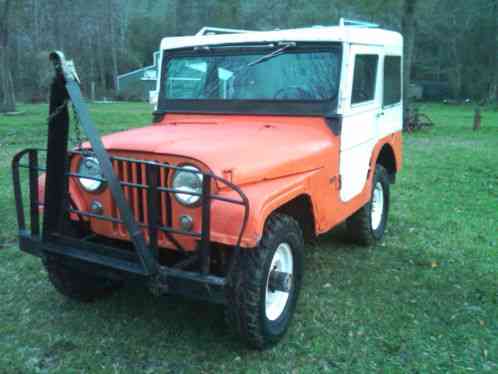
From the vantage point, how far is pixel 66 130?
10.1 ft

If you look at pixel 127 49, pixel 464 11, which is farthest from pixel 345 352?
pixel 127 49

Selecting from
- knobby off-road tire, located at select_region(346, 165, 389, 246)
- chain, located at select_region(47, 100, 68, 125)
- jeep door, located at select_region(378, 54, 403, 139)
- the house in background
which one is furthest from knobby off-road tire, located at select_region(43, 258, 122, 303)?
the house in background

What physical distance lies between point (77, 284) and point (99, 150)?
1.44 metres

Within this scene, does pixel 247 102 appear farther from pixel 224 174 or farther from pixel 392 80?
pixel 392 80

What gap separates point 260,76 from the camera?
4.27 m

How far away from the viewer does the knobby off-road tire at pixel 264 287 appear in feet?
9.93

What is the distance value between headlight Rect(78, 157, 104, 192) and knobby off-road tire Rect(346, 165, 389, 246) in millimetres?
2698

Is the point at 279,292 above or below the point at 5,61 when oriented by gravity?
below

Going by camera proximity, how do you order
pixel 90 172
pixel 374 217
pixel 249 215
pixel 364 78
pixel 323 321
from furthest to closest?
pixel 374 217
pixel 364 78
pixel 323 321
pixel 90 172
pixel 249 215

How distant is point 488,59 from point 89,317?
40058 mm

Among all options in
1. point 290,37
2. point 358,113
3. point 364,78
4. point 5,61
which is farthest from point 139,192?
point 5,61

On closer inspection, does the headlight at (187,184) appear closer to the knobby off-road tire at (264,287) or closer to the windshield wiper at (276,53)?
the knobby off-road tire at (264,287)

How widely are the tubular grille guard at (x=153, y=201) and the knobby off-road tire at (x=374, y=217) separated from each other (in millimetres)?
2452

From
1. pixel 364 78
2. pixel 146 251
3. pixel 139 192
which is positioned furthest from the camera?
pixel 364 78
